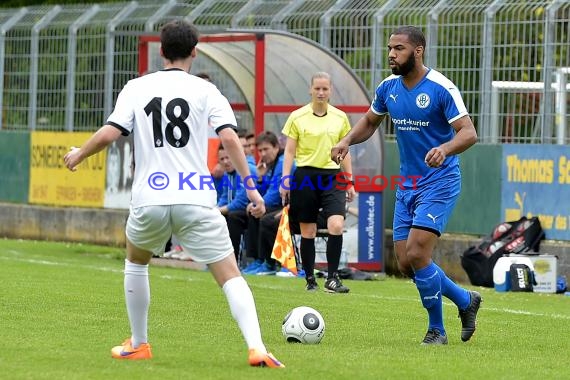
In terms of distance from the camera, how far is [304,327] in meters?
9.73

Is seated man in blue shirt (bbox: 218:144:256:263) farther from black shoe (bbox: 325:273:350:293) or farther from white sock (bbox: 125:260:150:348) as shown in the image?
white sock (bbox: 125:260:150:348)

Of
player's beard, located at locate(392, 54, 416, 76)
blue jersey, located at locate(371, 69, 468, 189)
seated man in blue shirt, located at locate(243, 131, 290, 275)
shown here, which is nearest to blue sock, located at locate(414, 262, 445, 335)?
blue jersey, located at locate(371, 69, 468, 189)

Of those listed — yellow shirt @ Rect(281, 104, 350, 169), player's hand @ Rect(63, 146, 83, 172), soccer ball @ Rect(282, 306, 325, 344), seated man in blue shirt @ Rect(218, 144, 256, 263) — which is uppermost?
yellow shirt @ Rect(281, 104, 350, 169)

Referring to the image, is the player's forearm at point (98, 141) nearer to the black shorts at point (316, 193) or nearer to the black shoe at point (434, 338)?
the black shoe at point (434, 338)

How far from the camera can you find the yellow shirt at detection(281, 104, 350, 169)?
14.8 metres

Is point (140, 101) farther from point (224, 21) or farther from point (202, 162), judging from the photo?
point (224, 21)

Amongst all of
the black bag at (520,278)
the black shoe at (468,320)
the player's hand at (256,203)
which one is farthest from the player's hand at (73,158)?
the black bag at (520,278)

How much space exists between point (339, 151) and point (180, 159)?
98.8 inches

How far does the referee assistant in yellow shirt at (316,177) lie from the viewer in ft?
48.2

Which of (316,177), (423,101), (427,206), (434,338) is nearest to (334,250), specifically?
(316,177)

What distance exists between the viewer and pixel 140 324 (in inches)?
328

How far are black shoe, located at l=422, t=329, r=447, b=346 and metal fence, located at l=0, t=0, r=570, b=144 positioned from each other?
7320mm

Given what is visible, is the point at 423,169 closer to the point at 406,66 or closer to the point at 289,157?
the point at 406,66

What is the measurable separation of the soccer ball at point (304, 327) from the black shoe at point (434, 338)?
2.45 feet
